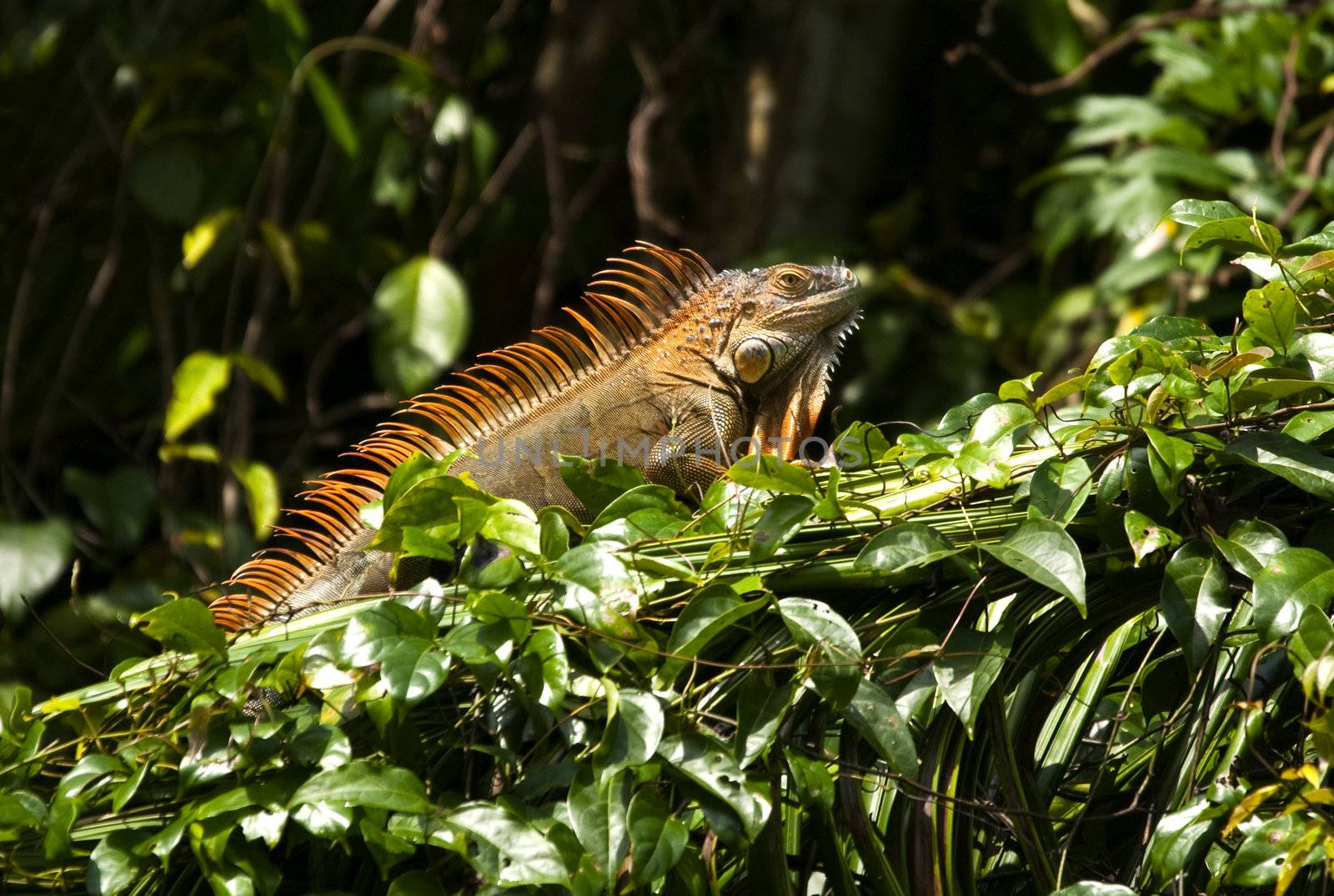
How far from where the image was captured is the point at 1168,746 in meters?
1.47

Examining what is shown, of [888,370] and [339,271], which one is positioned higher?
[339,271]

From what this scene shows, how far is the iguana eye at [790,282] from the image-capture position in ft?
9.09

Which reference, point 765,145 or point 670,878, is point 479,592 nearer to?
point 670,878

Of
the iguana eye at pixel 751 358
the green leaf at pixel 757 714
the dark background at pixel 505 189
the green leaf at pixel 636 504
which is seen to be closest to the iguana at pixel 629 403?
the iguana eye at pixel 751 358

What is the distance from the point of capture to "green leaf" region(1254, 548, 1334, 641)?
4.19 feet

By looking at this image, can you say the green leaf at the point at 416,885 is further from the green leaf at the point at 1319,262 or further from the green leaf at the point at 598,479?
the green leaf at the point at 1319,262

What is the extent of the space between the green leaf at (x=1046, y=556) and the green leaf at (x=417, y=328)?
117 inches

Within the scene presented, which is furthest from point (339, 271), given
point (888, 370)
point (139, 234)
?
point (888, 370)

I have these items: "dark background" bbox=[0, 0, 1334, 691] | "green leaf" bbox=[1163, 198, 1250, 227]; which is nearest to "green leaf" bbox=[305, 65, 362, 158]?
"dark background" bbox=[0, 0, 1334, 691]

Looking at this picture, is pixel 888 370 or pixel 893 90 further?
pixel 893 90

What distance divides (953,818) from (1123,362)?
502 mm

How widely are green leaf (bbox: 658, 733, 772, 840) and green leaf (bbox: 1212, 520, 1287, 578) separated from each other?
52cm

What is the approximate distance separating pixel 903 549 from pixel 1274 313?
478 mm

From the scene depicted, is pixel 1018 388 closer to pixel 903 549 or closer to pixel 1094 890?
→ pixel 903 549
